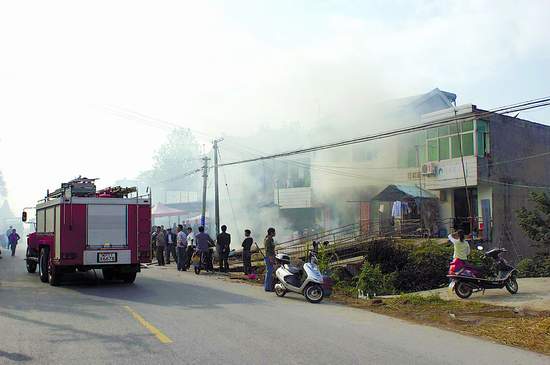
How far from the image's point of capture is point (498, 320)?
9.34 m

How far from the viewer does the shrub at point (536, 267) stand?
67.5ft

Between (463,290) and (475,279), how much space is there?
38cm

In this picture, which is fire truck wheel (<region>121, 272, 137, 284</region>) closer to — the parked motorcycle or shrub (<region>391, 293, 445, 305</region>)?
shrub (<region>391, 293, 445, 305</region>)

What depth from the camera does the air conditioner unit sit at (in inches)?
1102

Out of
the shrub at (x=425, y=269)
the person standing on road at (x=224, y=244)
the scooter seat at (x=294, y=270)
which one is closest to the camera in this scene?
the scooter seat at (x=294, y=270)

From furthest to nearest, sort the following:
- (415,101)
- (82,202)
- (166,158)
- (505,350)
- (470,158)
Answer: (166,158), (415,101), (470,158), (82,202), (505,350)

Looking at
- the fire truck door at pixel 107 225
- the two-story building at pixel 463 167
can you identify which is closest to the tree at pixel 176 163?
the two-story building at pixel 463 167

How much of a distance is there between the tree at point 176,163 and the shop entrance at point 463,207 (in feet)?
169

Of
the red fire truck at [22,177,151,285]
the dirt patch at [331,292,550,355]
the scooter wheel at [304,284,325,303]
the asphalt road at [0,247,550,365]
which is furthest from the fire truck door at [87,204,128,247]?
the dirt patch at [331,292,550,355]

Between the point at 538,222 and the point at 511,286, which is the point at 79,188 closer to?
the point at 511,286

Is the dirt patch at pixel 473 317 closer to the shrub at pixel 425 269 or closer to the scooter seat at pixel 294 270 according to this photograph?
the scooter seat at pixel 294 270

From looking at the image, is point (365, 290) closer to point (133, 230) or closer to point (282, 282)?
point (282, 282)

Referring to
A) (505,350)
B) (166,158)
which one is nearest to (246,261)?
(505,350)

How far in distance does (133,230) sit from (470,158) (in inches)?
725
